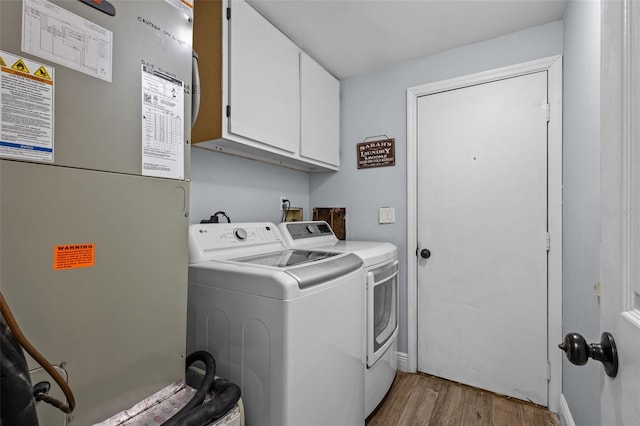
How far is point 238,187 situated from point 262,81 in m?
0.74

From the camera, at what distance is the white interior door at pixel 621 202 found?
1.58ft

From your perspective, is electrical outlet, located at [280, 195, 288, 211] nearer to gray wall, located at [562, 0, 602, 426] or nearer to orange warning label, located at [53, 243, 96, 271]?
orange warning label, located at [53, 243, 96, 271]

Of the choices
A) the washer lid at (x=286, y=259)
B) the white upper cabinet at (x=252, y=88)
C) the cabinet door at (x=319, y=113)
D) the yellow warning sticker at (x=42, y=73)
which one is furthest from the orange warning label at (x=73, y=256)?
the cabinet door at (x=319, y=113)

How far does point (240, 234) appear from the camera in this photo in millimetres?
1617

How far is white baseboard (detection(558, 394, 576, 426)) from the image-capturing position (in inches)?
61.9

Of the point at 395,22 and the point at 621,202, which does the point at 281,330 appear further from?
the point at 395,22

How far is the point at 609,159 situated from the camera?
1.90 ft

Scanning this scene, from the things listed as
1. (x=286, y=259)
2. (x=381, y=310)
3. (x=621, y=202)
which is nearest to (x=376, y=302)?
(x=381, y=310)

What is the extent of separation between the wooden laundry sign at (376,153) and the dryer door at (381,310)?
2.80 feet

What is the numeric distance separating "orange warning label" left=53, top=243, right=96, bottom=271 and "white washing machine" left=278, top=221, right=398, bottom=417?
1.20 m

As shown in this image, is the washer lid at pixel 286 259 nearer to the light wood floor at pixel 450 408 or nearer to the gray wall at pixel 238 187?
the gray wall at pixel 238 187

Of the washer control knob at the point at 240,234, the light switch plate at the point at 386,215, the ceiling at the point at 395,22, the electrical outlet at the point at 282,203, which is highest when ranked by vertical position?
the ceiling at the point at 395,22

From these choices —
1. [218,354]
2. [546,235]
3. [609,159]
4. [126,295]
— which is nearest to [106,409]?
[126,295]

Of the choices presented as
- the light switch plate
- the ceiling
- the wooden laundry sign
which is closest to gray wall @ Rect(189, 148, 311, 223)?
the wooden laundry sign
